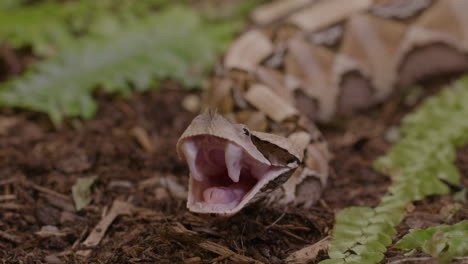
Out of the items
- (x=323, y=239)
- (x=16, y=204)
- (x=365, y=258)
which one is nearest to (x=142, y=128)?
(x=16, y=204)

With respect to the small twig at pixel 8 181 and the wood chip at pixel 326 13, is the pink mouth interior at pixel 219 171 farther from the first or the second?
the wood chip at pixel 326 13

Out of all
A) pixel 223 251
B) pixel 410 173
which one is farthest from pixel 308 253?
pixel 410 173

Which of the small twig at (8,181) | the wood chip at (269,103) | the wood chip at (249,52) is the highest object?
the wood chip at (249,52)

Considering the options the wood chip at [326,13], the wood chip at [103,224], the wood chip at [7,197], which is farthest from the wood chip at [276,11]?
the wood chip at [7,197]

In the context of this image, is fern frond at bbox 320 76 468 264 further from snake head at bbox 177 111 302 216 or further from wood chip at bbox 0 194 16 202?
wood chip at bbox 0 194 16 202

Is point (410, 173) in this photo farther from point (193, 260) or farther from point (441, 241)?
point (193, 260)

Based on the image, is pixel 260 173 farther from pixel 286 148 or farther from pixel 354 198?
pixel 354 198
